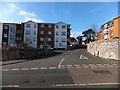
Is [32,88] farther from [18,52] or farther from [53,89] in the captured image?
[18,52]

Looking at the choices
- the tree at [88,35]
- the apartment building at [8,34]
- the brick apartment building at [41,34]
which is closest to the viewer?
the apartment building at [8,34]

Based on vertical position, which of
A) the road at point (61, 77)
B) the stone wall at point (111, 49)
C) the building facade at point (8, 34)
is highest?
the building facade at point (8, 34)

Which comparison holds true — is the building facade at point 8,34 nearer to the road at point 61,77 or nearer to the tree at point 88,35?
the tree at point 88,35

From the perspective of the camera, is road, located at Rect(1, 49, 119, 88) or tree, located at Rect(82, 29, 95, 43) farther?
tree, located at Rect(82, 29, 95, 43)

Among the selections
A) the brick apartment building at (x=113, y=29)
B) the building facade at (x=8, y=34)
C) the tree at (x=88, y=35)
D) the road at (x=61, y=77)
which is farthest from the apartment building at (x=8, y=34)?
the road at (x=61, y=77)

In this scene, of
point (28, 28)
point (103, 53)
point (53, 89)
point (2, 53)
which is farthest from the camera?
point (28, 28)

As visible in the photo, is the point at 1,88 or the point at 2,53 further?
the point at 2,53

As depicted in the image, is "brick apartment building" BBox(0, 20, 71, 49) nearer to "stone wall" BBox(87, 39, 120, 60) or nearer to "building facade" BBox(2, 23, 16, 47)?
"building facade" BBox(2, 23, 16, 47)

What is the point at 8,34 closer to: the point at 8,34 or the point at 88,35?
the point at 8,34

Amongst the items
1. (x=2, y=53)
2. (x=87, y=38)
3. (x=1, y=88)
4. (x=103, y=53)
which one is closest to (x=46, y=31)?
(x=87, y=38)

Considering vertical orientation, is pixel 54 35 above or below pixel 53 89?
above

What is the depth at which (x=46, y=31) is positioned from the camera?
79.4 metres

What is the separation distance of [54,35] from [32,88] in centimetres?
7111

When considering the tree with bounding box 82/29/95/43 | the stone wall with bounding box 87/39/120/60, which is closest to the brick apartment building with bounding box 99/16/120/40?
the stone wall with bounding box 87/39/120/60
